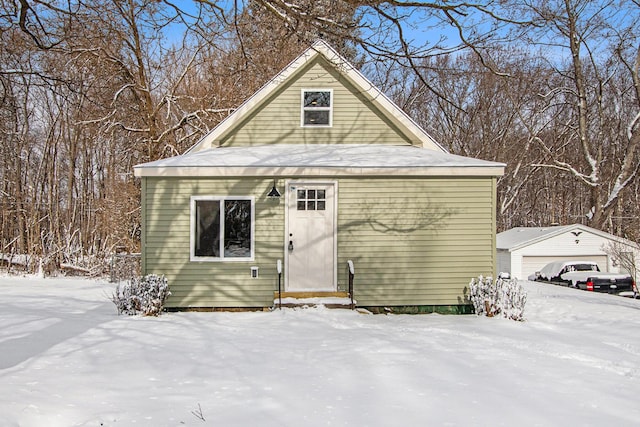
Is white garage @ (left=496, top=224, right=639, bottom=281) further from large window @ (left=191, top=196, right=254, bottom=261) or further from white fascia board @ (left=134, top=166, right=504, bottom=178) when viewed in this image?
large window @ (left=191, top=196, right=254, bottom=261)

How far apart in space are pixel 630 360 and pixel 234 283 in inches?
264

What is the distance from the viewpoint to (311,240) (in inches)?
406

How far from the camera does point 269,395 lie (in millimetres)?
4863

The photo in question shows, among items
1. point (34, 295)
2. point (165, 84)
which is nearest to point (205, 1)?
point (34, 295)

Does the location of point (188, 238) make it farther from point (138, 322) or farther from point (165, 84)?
point (165, 84)

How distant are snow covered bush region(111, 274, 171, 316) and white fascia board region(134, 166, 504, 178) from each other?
206 cm

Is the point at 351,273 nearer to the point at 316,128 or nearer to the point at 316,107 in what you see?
the point at 316,128

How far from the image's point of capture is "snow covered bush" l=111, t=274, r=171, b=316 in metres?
9.43

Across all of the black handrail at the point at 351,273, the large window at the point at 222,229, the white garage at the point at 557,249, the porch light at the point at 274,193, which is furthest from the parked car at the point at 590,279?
the large window at the point at 222,229

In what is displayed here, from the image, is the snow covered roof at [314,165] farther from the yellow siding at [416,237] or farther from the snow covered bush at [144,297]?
the snow covered bush at [144,297]

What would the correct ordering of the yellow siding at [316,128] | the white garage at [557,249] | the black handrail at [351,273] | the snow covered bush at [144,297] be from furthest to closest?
the white garage at [557,249] → the yellow siding at [316,128] → the black handrail at [351,273] → the snow covered bush at [144,297]

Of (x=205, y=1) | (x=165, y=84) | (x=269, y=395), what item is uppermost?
(x=165, y=84)

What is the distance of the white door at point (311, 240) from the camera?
33.7 feet

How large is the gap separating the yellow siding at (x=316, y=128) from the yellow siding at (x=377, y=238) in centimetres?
193
